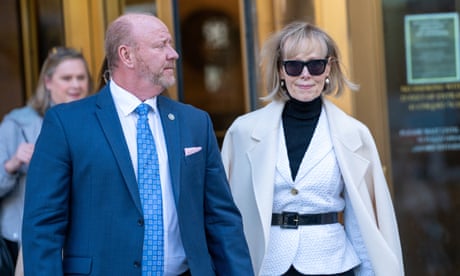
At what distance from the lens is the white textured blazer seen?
12.4 ft

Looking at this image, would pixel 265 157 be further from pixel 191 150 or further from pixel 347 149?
pixel 191 150

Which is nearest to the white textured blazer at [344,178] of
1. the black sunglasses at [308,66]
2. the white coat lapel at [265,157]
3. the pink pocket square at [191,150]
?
the white coat lapel at [265,157]

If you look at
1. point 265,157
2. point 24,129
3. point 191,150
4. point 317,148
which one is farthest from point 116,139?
point 24,129

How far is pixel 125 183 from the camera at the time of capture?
301 cm

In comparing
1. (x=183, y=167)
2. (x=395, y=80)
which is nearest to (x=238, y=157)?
(x=183, y=167)

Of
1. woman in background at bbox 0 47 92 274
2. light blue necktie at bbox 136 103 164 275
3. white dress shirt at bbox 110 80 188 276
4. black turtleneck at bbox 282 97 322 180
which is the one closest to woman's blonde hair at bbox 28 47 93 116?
woman in background at bbox 0 47 92 274

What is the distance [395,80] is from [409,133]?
36cm

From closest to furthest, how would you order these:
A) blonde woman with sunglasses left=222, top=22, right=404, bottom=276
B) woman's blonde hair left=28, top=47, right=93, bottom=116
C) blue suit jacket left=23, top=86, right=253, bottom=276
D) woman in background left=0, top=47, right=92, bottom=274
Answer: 1. blue suit jacket left=23, top=86, right=253, bottom=276
2. blonde woman with sunglasses left=222, top=22, right=404, bottom=276
3. woman in background left=0, top=47, right=92, bottom=274
4. woman's blonde hair left=28, top=47, right=93, bottom=116

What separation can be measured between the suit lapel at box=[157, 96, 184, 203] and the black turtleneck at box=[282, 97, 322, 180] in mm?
784

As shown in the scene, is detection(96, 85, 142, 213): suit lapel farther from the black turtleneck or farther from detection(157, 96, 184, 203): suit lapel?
the black turtleneck

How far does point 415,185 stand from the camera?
577 cm

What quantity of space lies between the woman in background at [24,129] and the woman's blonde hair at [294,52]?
1.20 metres

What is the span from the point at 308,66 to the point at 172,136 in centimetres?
94

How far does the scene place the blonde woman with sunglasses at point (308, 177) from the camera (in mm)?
3768
